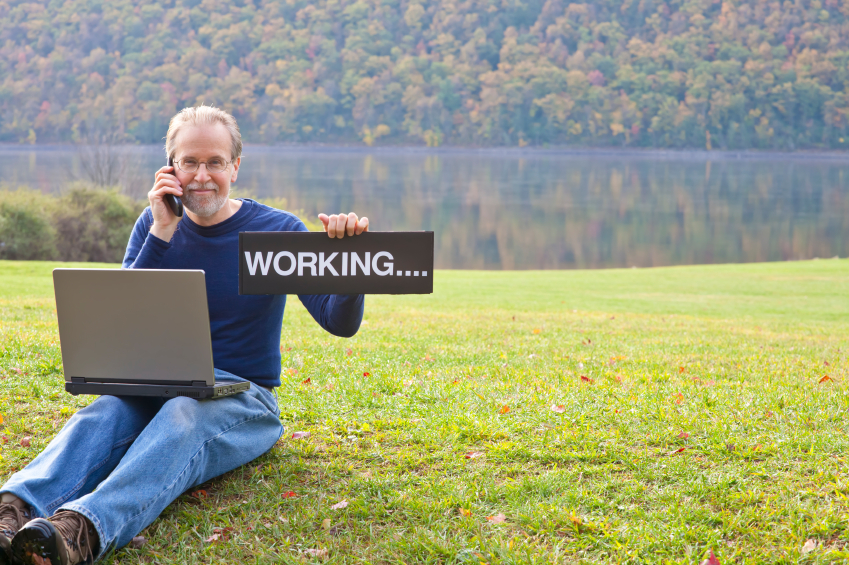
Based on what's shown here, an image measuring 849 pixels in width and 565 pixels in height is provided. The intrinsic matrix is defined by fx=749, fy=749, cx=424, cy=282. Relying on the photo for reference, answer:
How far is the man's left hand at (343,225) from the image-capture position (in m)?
2.55

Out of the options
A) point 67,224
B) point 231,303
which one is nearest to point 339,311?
point 231,303

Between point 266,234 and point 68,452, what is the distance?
1109 millimetres

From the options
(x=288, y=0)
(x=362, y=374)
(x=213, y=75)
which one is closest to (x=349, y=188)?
(x=213, y=75)

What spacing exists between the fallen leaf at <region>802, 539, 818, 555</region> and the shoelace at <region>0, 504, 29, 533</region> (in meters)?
2.66

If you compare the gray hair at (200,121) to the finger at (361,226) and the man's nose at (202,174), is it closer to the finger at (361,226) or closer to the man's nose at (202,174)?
the man's nose at (202,174)

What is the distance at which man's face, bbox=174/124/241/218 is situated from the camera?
3.17 m

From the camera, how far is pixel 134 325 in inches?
111

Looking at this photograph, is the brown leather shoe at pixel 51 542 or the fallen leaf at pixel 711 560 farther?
the fallen leaf at pixel 711 560

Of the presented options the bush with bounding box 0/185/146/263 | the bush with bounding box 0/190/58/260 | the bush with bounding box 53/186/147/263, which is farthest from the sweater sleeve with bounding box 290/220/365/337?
the bush with bounding box 0/190/58/260

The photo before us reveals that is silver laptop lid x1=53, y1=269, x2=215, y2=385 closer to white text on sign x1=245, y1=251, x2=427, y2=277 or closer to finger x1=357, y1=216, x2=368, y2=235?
white text on sign x1=245, y1=251, x2=427, y2=277

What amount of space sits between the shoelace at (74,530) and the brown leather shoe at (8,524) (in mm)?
139

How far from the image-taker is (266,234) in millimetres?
2543

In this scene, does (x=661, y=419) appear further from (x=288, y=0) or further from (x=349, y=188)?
(x=288, y=0)

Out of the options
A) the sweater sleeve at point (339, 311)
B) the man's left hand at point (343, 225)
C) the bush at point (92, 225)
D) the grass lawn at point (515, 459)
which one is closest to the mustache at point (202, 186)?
the sweater sleeve at point (339, 311)
